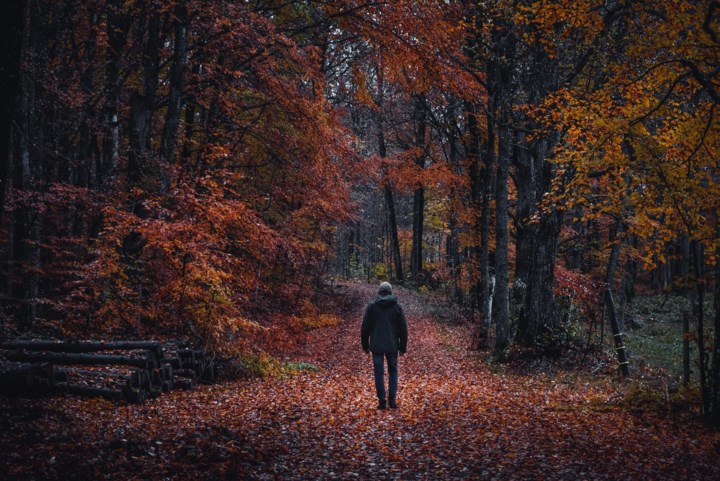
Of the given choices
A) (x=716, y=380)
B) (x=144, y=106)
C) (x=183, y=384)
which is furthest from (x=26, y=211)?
(x=716, y=380)

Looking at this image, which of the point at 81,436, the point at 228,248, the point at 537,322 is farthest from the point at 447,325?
the point at 81,436

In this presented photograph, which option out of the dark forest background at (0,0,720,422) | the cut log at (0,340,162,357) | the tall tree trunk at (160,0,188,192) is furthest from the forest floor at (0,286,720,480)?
the tall tree trunk at (160,0,188,192)

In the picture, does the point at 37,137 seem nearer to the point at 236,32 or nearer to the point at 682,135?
the point at 236,32

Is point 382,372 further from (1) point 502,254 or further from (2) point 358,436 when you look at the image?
(1) point 502,254

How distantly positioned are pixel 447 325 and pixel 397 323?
1477 centimetres

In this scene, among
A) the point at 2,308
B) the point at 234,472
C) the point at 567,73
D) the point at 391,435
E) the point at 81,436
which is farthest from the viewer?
the point at 567,73

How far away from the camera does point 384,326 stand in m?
9.00

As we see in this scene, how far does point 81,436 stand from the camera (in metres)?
6.04

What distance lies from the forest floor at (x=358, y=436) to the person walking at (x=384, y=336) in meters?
0.45

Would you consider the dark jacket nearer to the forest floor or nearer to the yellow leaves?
the forest floor

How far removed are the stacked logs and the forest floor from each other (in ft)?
0.89

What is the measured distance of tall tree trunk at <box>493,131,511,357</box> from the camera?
13922 millimetres

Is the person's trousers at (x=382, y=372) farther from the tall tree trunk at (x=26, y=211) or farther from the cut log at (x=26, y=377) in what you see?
the tall tree trunk at (x=26, y=211)

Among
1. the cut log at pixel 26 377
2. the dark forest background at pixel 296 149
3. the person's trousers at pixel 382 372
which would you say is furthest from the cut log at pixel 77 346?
the person's trousers at pixel 382 372
